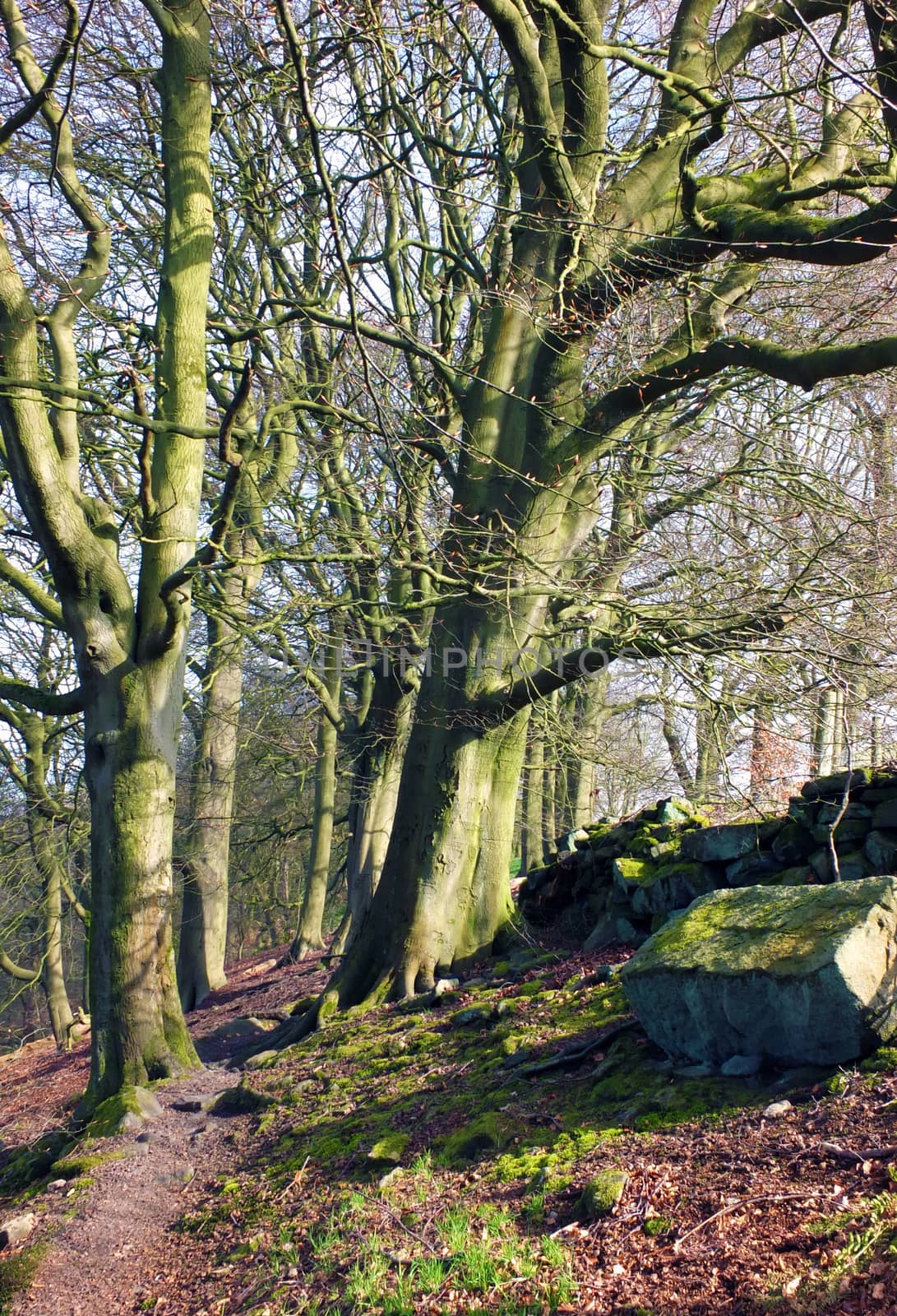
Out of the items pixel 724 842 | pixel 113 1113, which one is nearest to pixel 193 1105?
pixel 113 1113

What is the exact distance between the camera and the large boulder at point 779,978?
3928 mm

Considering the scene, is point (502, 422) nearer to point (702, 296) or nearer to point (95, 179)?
point (702, 296)

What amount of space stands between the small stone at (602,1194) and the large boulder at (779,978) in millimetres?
919

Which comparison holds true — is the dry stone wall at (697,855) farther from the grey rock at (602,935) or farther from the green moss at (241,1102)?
the green moss at (241,1102)

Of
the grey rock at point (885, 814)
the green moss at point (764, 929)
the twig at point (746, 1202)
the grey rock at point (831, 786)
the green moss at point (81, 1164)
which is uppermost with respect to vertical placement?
the grey rock at point (831, 786)

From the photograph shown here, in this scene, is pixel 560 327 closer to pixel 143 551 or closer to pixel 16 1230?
pixel 143 551

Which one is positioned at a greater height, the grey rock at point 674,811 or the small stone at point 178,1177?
A: the grey rock at point 674,811

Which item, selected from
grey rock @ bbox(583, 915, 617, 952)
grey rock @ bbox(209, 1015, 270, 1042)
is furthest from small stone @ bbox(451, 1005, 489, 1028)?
grey rock @ bbox(209, 1015, 270, 1042)

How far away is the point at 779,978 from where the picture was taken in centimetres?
403

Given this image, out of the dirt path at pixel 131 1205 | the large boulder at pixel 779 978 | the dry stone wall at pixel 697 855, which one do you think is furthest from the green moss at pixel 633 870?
the dirt path at pixel 131 1205

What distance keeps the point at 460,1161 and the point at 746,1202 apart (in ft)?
5.31

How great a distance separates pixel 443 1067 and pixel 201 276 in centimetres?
605

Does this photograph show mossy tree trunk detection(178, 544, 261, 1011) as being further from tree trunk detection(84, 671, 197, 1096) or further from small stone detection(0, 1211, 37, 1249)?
small stone detection(0, 1211, 37, 1249)

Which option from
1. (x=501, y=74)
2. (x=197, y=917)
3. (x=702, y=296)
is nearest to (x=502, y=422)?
(x=702, y=296)
